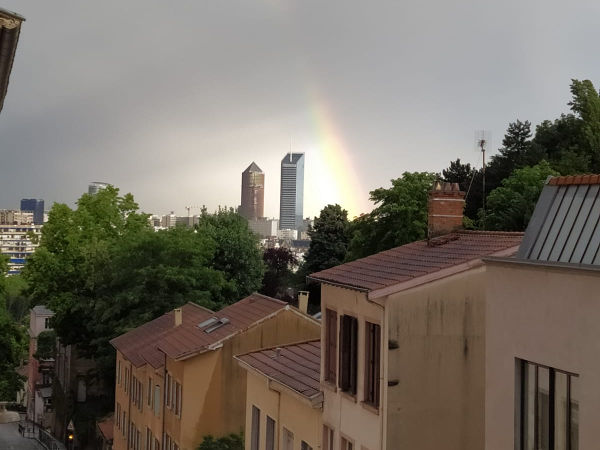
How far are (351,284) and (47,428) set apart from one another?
61.9m

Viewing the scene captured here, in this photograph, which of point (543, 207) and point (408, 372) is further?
point (408, 372)

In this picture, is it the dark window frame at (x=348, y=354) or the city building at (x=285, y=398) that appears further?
the city building at (x=285, y=398)

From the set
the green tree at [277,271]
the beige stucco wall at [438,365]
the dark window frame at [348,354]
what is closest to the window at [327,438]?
the dark window frame at [348,354]

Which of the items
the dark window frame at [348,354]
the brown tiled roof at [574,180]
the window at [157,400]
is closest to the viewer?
the brown tiled roof at [574,180]

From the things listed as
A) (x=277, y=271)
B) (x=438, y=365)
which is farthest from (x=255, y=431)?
(x=277, y=271)

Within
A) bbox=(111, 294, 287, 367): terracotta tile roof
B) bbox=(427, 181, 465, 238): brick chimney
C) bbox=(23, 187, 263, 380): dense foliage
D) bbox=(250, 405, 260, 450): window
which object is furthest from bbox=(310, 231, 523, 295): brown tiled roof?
bbox=(23, 187, 263, 380): dense foliage

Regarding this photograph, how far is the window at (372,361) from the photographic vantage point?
631 inches

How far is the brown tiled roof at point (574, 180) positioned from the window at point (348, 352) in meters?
6.30

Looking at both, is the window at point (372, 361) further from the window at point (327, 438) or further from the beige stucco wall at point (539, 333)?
the beige stucco wall at point (539, 333)

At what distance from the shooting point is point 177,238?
51.5m

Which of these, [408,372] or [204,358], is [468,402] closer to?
[408,372]

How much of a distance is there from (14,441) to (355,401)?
55.5m

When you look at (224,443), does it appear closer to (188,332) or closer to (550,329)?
(188,332)

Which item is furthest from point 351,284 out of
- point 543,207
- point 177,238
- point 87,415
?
point 87,415
